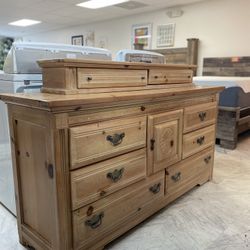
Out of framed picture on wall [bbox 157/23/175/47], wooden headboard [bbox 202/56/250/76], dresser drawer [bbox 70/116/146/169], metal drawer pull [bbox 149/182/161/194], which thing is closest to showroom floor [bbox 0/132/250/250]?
metal drawer pull [bbox 149/182/161/194]

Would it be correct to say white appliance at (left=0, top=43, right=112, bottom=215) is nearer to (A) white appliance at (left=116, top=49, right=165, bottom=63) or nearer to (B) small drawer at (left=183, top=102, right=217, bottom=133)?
(A) white appliance at (left=116, top=49, right=165, bottom=63)

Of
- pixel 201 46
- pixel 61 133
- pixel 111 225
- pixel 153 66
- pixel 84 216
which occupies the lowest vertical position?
pixel 111 225

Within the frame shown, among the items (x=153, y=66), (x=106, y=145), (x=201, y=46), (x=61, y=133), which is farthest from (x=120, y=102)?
(x=201, y=46)

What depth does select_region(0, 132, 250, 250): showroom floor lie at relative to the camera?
1466mm

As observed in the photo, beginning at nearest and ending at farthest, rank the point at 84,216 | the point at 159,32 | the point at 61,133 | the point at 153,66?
1. the point at 61,133
2. the point at 84,216
3. the point at 153,66
4. the point at 159,32

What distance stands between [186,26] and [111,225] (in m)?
4.86

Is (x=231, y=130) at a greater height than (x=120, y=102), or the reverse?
(x=120, y=102)

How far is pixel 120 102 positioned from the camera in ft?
4.17

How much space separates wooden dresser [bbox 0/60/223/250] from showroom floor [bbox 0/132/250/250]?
94 mm

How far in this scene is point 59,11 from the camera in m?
5.80

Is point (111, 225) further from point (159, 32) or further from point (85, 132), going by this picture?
point (159, 32)

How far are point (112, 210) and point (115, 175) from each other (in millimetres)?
200

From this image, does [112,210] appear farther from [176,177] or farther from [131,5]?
[131,5]

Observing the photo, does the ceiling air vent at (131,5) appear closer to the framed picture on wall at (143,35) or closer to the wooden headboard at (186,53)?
the framed picture on wall at (143,35)
